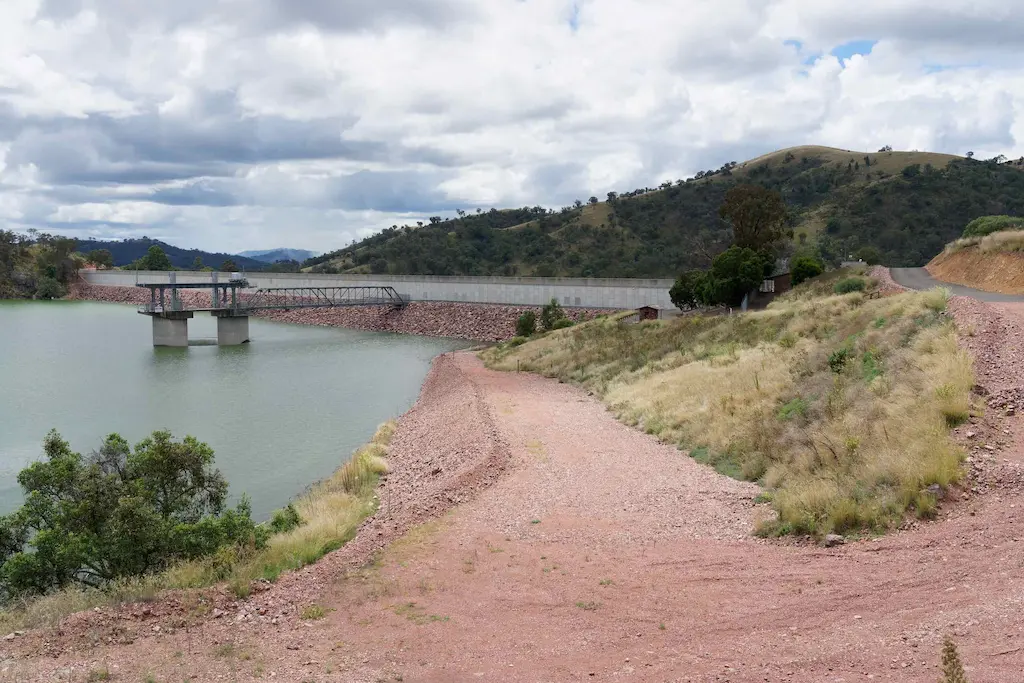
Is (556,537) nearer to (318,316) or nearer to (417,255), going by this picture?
(318,316)

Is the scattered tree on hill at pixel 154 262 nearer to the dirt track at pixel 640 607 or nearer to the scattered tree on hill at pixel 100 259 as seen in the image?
the scattered tree on hill at pixel 100 259

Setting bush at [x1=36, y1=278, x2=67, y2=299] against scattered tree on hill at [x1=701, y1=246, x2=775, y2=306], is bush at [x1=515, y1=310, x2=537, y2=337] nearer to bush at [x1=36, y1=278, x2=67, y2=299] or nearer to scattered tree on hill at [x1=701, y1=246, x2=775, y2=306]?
scattered tree on hill at [x1=701, y1=246, x2=775, y2=306]

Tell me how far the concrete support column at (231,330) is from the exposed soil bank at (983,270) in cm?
4596

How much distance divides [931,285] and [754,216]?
21.8m

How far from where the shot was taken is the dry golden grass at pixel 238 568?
1021 cm

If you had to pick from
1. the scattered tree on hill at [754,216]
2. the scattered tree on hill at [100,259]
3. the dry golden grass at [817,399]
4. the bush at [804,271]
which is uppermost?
the scattered tree on hill at [100,259]

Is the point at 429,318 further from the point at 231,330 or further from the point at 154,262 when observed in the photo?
the point at 154,262

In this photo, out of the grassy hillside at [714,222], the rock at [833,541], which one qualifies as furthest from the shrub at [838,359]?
the grassy hillside at [714,222]

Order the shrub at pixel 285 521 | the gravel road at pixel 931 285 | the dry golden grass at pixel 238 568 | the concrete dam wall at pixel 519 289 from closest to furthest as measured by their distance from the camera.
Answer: the dry golden grass at pixel 238 568, the shrub at pixel 285 521, the gravel road at pixel 931 285, the concrete dam wall at pixel 519 289

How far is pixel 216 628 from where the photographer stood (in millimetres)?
9461

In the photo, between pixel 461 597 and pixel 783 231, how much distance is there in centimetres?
4946

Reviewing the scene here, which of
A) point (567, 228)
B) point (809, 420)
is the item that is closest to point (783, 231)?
point (809, 420)

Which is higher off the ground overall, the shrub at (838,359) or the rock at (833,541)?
the shrub at (838,359)

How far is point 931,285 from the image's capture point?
32031 millimetres
